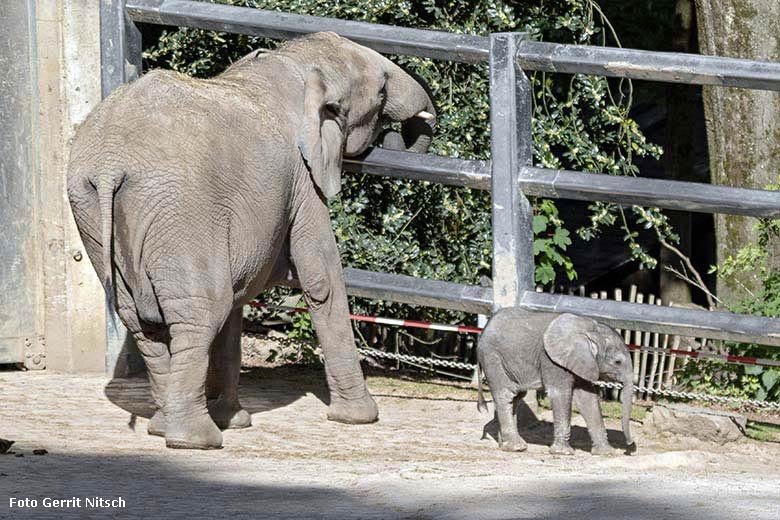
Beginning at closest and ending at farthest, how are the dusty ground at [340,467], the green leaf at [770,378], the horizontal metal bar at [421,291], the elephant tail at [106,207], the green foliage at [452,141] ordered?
the dusty ground at [340,467]
the elephant tail at [106,207]
the horizontal metal bar at [421,291]
the green leaf at [770,378]
the green foliage at [452,141]

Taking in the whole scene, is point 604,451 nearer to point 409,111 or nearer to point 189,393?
point 189,393

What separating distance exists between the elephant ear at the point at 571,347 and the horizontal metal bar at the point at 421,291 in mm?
621

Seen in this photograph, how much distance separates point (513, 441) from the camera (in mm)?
7008

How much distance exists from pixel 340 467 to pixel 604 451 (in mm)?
1505

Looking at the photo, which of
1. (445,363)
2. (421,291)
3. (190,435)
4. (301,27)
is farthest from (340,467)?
(301,27)

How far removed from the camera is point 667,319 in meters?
7.22

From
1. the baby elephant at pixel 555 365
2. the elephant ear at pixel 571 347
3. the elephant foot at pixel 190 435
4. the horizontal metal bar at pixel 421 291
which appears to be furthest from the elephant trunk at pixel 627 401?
the elephant foot at pixel 190 435

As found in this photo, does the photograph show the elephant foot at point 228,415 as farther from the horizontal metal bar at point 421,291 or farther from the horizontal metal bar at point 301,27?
the horizontal metal bar at point 301,27

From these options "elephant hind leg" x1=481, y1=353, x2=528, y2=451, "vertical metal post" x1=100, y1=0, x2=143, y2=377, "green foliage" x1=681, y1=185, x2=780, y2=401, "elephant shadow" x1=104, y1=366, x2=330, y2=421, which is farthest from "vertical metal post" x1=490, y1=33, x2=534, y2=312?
"green foliage" x1=681, y1=185, x2=780, y2=401

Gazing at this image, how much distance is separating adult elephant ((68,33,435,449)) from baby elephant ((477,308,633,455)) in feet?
2.55

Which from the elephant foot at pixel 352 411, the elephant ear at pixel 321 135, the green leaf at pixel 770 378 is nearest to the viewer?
the elephant ear at pixel 321 135

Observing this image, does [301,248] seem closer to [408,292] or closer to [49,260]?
[408,292]

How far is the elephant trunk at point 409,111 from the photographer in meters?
8.05

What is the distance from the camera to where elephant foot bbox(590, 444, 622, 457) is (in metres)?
7.03
